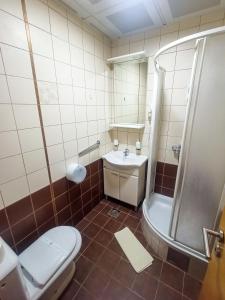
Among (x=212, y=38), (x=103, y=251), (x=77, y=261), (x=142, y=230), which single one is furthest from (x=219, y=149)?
(x=77, y=261)

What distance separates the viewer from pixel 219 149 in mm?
941

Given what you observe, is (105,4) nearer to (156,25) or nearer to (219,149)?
(156,25)

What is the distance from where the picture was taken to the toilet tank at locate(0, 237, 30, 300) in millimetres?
723

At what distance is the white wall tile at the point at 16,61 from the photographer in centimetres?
99

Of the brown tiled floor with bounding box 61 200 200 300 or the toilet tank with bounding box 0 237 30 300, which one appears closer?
the toilet tank with bounding box 0 237 30 300

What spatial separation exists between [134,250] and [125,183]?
757 mm

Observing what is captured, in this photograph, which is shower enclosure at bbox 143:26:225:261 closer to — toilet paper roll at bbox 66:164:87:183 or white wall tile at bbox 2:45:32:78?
toilet paper roll at bbox 66:164:87:183

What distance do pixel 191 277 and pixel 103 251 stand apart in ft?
2.74

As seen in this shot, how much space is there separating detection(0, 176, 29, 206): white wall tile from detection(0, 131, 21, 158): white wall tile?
0.23 meters

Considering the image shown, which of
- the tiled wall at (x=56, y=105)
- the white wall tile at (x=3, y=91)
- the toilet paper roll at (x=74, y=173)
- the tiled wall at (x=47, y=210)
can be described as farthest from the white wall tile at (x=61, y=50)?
the tiled wall at (x=47, y=210)

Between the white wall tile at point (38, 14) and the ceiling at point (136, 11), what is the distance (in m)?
0.25

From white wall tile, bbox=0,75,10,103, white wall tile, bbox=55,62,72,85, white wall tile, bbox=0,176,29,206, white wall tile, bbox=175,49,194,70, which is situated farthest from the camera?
white wall tile, bbox=175,49,194,70

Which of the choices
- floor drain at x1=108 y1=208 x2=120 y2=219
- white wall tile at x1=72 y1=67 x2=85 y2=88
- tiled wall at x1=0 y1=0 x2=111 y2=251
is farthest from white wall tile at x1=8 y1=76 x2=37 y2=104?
floor drain at x1=108 y1=208 x2=120 y2=219

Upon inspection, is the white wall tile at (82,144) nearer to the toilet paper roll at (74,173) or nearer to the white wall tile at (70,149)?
the white wall tile at (70,149)
